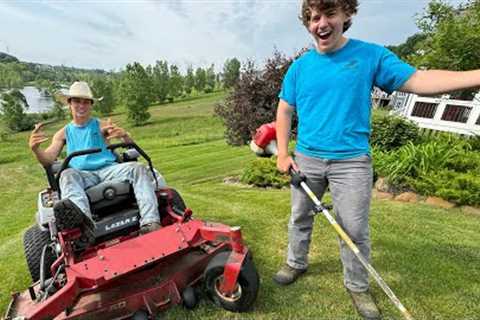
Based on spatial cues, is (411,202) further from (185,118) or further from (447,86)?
(185,118)

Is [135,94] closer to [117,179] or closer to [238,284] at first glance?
[117,179]

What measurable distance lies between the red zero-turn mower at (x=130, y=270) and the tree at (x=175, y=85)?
5262 centimetres

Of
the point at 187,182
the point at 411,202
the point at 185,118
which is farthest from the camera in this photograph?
the point at 185,118

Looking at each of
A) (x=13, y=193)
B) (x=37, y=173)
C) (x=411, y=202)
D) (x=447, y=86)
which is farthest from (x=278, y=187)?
(x=37, y=173)

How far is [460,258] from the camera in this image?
124 inches

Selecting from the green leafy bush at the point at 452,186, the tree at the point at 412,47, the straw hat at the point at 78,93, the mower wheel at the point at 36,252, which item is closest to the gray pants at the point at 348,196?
the mower wheel at the point at 36,252

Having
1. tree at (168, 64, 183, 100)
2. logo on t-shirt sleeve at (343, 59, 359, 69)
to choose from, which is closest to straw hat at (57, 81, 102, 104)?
logo on t-shirt sleeve at (343, 59, 359, 69)

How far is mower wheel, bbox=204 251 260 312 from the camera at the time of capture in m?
2.33

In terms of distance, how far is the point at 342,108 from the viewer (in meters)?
2.21

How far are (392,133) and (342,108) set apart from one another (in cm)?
435

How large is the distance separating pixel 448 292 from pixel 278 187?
3.72 m

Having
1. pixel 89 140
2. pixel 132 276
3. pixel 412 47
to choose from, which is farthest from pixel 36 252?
pixel 412 47

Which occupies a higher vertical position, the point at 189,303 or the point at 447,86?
the point at 447,86

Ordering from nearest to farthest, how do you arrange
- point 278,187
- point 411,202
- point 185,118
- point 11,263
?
point 11,263, point 411,202, point 278,187, point 185,118
